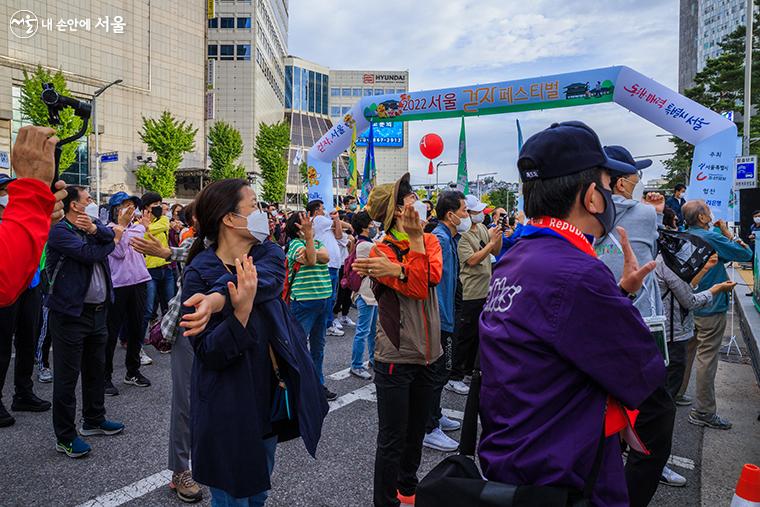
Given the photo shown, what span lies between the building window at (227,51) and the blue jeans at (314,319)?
2521 inches

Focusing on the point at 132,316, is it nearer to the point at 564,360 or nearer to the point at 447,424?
the point at 447,424

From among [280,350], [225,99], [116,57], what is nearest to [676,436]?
[280,350]

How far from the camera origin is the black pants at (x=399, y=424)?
3.09 meters

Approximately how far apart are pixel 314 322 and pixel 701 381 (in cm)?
384

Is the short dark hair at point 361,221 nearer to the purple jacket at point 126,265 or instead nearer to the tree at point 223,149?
the purple jacket at point 126,265

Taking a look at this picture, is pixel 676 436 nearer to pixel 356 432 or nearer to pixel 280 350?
pixel 356 432

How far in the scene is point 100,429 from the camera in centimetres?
451

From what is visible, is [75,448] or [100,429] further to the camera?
[100,429]

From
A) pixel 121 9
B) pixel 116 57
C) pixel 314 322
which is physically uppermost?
pixel 121 9

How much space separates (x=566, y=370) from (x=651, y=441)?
1.66 meters

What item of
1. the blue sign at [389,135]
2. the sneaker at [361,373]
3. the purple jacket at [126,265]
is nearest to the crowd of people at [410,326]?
the purple jacket at [126,265]

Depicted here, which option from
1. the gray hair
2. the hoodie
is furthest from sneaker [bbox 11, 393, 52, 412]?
the gray hair

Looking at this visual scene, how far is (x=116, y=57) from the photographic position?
43.5m

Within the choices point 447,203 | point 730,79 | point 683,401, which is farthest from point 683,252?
point 730,79
